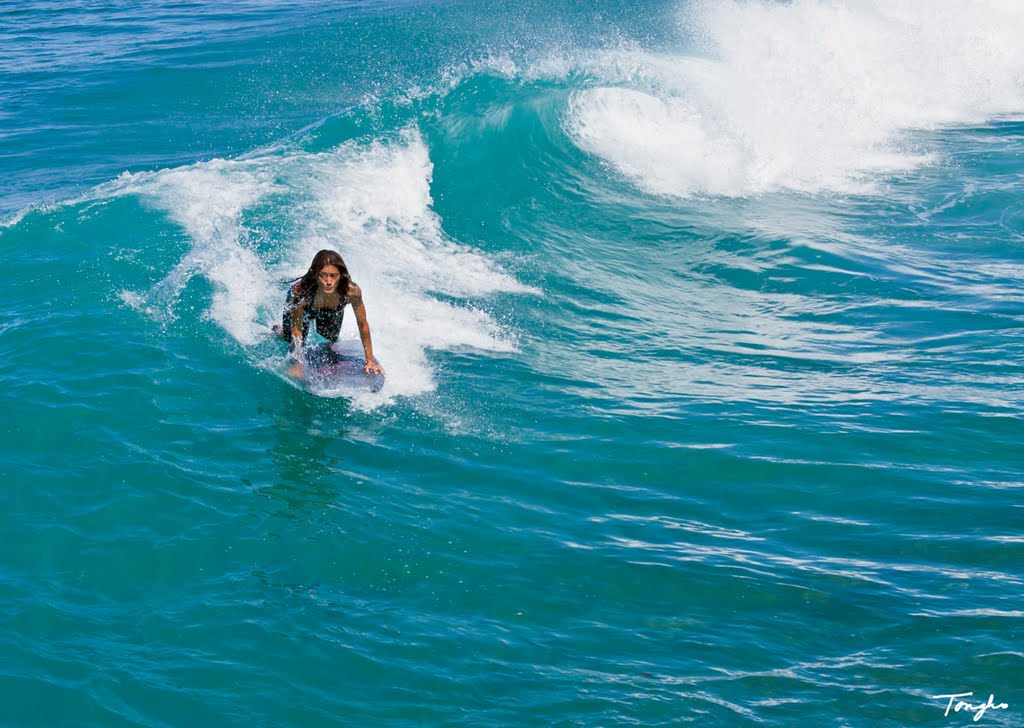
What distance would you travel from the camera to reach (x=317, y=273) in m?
8.18

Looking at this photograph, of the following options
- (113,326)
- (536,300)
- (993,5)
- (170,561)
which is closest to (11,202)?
(113,326)

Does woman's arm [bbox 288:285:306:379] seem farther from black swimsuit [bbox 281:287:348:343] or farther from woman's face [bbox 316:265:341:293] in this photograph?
woman's face [bbox 316:265:341:293]

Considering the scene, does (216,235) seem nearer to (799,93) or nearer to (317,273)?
(317,273)

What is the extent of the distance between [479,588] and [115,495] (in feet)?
9.51

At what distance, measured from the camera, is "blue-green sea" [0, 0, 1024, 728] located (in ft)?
18.2

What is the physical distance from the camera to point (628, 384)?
9250 millimetres

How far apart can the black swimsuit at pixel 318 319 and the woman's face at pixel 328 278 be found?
24 centimetres

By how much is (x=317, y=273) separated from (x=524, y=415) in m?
2.22

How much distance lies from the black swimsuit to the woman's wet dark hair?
0.13 metres

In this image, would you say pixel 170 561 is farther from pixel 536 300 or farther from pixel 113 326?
pixel 536 300

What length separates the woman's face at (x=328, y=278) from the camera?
8.09 m

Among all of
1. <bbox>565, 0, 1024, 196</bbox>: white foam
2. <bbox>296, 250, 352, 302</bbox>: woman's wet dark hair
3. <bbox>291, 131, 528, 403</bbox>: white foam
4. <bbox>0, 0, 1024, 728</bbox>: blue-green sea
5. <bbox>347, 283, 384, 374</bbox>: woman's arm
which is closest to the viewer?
<bbox>0, 0, 1024, 728</bbox>: blue-green sea
